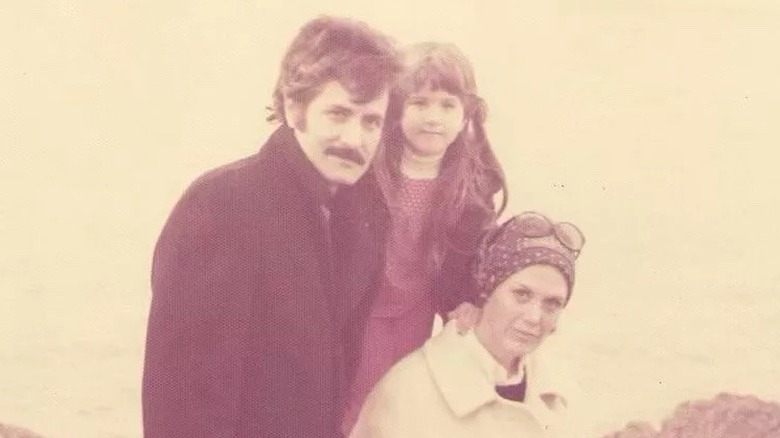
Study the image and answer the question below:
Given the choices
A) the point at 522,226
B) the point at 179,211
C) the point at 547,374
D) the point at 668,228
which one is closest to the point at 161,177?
the point at 179,211

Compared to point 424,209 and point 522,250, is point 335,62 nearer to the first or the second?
point 424,209

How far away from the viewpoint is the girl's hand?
2498mm

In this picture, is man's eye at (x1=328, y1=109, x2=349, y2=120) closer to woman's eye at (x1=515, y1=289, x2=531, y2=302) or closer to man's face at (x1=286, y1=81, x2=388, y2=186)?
man's face at (x1=286, y1=81, x2=388, y2=186)

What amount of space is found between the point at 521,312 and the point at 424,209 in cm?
31

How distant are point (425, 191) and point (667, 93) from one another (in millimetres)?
605

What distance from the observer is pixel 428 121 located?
248 cm

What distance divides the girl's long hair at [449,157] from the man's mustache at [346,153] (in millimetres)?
42

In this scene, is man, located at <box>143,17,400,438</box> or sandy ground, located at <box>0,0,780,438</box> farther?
sandy ground, located at <box>0,0,780,438</box>

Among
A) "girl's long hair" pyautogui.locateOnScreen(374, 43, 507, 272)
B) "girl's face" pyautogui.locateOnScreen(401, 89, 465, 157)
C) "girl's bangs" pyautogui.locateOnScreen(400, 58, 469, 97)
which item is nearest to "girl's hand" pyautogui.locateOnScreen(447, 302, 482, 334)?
"girl's long hair" pyautogui.locateOnScreen(374, 43, 507, 272)

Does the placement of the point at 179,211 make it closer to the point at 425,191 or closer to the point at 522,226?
the point at 425,191

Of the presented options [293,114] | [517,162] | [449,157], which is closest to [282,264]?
[293,114]

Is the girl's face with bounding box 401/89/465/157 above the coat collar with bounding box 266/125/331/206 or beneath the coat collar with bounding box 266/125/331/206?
above

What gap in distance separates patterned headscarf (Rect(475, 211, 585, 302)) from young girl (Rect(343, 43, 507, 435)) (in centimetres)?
3

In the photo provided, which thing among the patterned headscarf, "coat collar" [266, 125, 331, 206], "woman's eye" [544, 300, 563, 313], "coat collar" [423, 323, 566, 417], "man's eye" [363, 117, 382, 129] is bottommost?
"coat collar" [423, 323, 566, 417]
